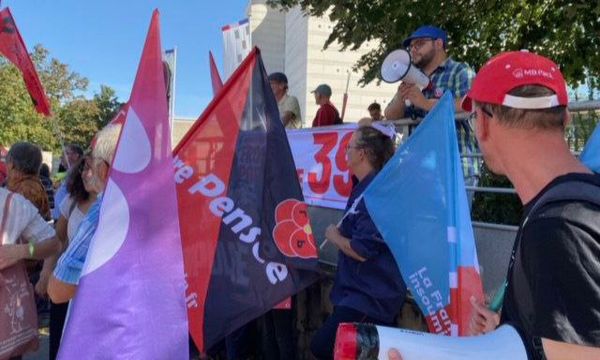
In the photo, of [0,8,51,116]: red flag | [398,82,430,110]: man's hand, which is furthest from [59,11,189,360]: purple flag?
[0,8,51,116]: red flag

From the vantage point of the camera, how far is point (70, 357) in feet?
7.61

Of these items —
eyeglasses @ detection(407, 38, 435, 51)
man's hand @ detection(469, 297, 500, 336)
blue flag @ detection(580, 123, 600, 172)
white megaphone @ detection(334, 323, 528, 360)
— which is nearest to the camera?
white megaphone @ detection(334, 323, 528, 360)

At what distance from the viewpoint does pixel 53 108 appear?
2075 cm

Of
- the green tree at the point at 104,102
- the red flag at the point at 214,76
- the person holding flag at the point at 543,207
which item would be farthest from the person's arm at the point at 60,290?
the green tree at the point at 104,102

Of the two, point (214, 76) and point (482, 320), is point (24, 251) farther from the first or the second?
point (214, 76)

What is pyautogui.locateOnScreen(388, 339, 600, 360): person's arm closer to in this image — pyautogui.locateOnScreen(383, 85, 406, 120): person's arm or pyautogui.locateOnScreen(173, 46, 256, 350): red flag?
pyautogui.locateOnScreen(173, 46, 256, 350): red flag

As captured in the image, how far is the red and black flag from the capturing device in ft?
10.3

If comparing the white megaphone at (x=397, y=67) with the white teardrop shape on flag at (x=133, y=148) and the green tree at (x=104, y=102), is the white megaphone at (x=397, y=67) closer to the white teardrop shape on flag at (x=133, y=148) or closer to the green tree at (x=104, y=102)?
the white teardrop shape on flag at (x=133, y=148)

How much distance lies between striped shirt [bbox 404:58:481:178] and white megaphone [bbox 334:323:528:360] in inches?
115

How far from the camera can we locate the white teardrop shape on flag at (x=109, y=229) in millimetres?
2449

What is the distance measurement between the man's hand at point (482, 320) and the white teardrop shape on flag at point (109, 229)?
4.79ft

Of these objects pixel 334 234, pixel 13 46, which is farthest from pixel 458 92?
pixel 13 46

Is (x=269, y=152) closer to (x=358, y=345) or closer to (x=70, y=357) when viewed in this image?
(x=70, y=357)

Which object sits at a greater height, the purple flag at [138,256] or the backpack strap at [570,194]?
the backpack strap at [570,194]
